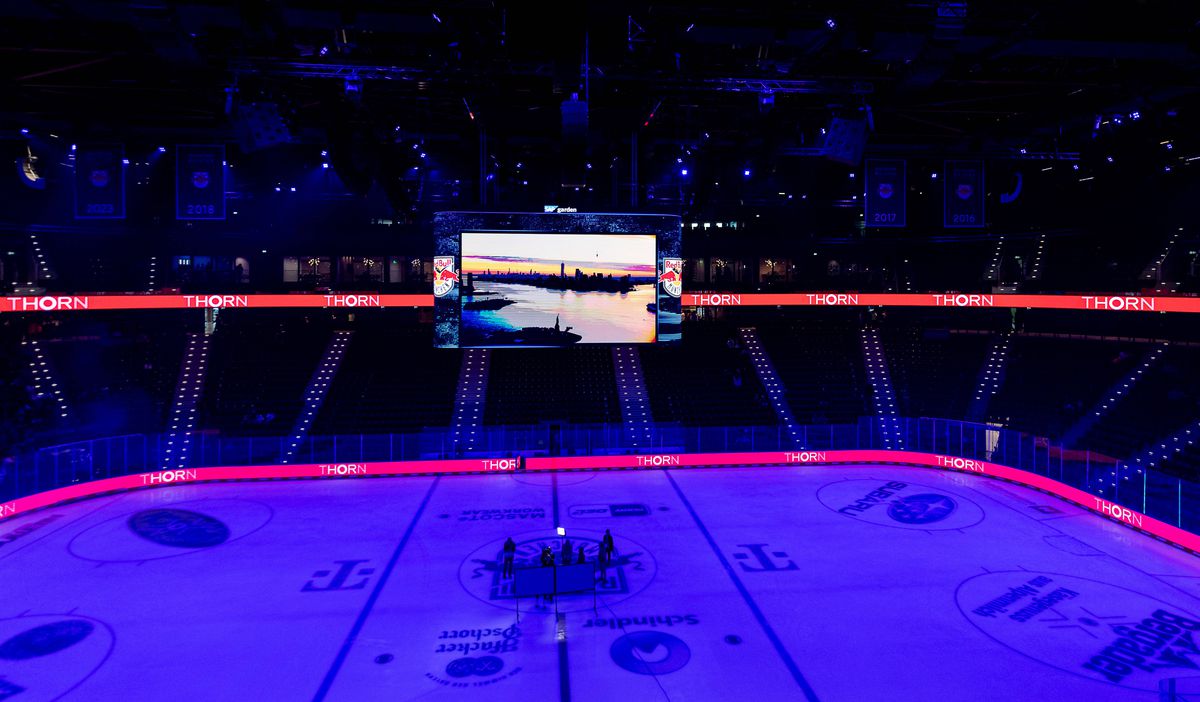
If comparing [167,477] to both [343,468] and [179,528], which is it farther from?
[343,468]

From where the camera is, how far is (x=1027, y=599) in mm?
11750

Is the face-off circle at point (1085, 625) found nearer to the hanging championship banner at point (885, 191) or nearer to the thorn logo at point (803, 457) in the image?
the hanging championship banner at point (885, 191)

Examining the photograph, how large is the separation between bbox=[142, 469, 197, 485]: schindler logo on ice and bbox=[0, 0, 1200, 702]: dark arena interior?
0.76 ft

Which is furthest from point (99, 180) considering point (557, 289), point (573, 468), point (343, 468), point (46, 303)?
point (573, 468)

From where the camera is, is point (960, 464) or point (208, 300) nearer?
point (960, 464)

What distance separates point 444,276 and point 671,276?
5.33 meters

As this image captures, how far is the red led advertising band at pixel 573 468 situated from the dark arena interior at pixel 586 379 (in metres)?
0.11

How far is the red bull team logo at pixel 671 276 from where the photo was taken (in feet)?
51.3

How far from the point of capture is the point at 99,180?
13.2 meters

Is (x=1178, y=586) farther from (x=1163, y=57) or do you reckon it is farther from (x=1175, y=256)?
(x=1175, y=256)

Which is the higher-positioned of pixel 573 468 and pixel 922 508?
pixel 573 468

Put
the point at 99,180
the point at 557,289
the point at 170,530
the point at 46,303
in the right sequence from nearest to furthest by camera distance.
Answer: the point at 99,180
the point at 170,530
the point at 557,289
the point at 46,303

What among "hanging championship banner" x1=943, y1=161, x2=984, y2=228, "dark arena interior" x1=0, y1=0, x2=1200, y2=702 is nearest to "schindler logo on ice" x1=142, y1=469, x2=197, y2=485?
"dark arena interior" x1=0, y1=0, x2=1200, y2=702

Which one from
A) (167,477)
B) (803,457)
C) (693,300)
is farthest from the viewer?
(693,300)
